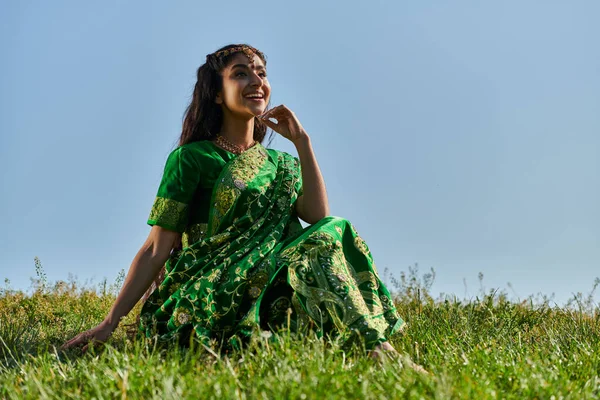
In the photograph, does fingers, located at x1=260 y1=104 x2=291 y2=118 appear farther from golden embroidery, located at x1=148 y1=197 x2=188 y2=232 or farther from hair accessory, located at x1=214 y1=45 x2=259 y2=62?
golden embroidery, located at x1=148 y1=197 x2=188 y2=232

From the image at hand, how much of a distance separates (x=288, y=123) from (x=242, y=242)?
3.00ft

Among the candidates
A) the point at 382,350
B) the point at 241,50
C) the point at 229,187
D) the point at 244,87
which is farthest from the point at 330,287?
the point at 241,50

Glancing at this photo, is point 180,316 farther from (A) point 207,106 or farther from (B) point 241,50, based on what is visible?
(B) point 241,50

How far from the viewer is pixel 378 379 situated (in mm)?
2799

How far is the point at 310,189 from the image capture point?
4629 mm

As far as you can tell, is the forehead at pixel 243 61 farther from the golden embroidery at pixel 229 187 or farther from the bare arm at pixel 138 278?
the bare arm at pixel 138 278

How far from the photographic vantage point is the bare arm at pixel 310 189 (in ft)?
15.1

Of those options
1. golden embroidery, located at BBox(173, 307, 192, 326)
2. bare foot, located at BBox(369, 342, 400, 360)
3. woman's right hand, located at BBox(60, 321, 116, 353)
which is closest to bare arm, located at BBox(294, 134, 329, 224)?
golden embroidery, located at BBox(173, 307, 192, 326)

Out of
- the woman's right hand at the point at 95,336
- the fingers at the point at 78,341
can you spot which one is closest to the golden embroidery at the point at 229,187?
the woman's right hand at the point at 95,336

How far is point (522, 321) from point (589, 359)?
2.22 m

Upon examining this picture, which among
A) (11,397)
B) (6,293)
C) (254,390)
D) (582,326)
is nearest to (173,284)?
(11,397)

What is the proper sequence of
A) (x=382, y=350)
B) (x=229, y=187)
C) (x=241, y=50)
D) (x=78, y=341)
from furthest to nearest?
(x=241, y=50) < (x=229, y=187) < (x=78, y=341) < (x=382, y=350)

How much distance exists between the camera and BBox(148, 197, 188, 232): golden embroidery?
14.1ft

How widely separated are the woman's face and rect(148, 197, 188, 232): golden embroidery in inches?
29.7
